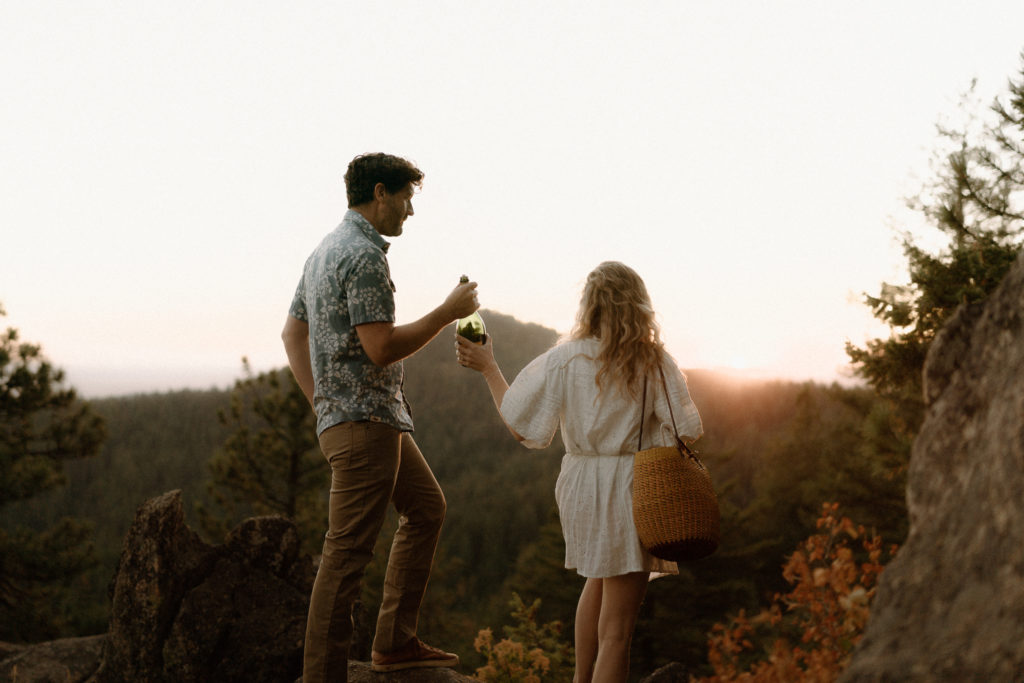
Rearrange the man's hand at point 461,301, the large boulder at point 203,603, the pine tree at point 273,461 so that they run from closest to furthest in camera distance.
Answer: the man's hand at point 461,301, the large boulder at point 203,603, the pine tree at point 273,461

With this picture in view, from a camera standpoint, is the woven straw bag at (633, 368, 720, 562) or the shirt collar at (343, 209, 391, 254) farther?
the shirt collar at (343, 209, 391, 254)

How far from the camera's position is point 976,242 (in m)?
9.87

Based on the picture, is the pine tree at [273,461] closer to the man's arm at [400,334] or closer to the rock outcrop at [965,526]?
the man's arm at [400,334]

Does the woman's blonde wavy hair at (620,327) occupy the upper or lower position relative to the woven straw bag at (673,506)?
upper

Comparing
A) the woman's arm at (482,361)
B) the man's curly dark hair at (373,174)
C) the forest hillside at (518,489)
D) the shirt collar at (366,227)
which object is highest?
the man's curly dark hair at (373,174)

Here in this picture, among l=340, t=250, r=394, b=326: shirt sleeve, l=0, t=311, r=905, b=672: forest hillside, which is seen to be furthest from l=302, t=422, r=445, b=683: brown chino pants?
l=0, t=311, r=905, b=672: forest hillside

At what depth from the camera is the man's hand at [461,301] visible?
285cm

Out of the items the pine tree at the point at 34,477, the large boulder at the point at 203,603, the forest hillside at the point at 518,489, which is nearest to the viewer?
the large boulder at the point at 203,603

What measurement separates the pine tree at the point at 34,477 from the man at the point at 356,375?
39.1 feet

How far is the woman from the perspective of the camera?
2953 mm

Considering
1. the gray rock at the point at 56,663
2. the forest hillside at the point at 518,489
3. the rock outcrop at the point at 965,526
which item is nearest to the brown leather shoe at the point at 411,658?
the rock outcrop at the point at 965,526

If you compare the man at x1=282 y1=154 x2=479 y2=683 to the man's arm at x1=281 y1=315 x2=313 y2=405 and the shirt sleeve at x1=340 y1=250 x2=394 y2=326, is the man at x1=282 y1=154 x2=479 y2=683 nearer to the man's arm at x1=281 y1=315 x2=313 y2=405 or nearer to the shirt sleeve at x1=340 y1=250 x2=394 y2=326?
the shirt sleeve at x1=340 y1=250 x2=394 y2=326

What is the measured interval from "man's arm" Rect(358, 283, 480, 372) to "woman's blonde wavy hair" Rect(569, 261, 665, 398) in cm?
58

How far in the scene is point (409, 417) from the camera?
3.13m
